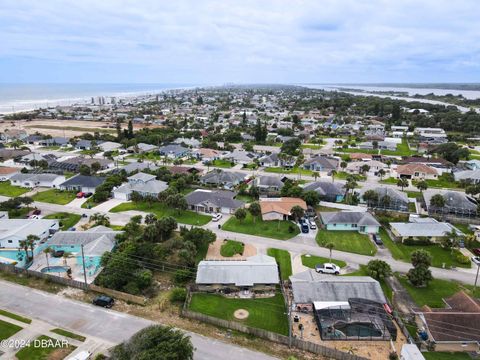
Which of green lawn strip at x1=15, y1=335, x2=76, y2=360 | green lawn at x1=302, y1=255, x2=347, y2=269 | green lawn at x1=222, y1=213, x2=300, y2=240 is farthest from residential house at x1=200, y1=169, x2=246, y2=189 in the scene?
green lawn strip at x1=15, y1=335, x2=76, y2=360

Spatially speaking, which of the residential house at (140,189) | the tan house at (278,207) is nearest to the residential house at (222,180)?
the residential house at (140,189)

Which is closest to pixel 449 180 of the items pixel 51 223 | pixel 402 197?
pixel 402 197

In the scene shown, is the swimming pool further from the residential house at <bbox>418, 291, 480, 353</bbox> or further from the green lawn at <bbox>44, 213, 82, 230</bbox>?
the residential house at <bbox>418, 291, 480, 353</bbox>

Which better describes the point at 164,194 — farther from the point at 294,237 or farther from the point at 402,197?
the point at 402,197

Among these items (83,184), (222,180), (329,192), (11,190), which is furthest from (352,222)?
(11,190)

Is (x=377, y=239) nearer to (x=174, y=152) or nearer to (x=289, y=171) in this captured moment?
(x=289, y=171)
